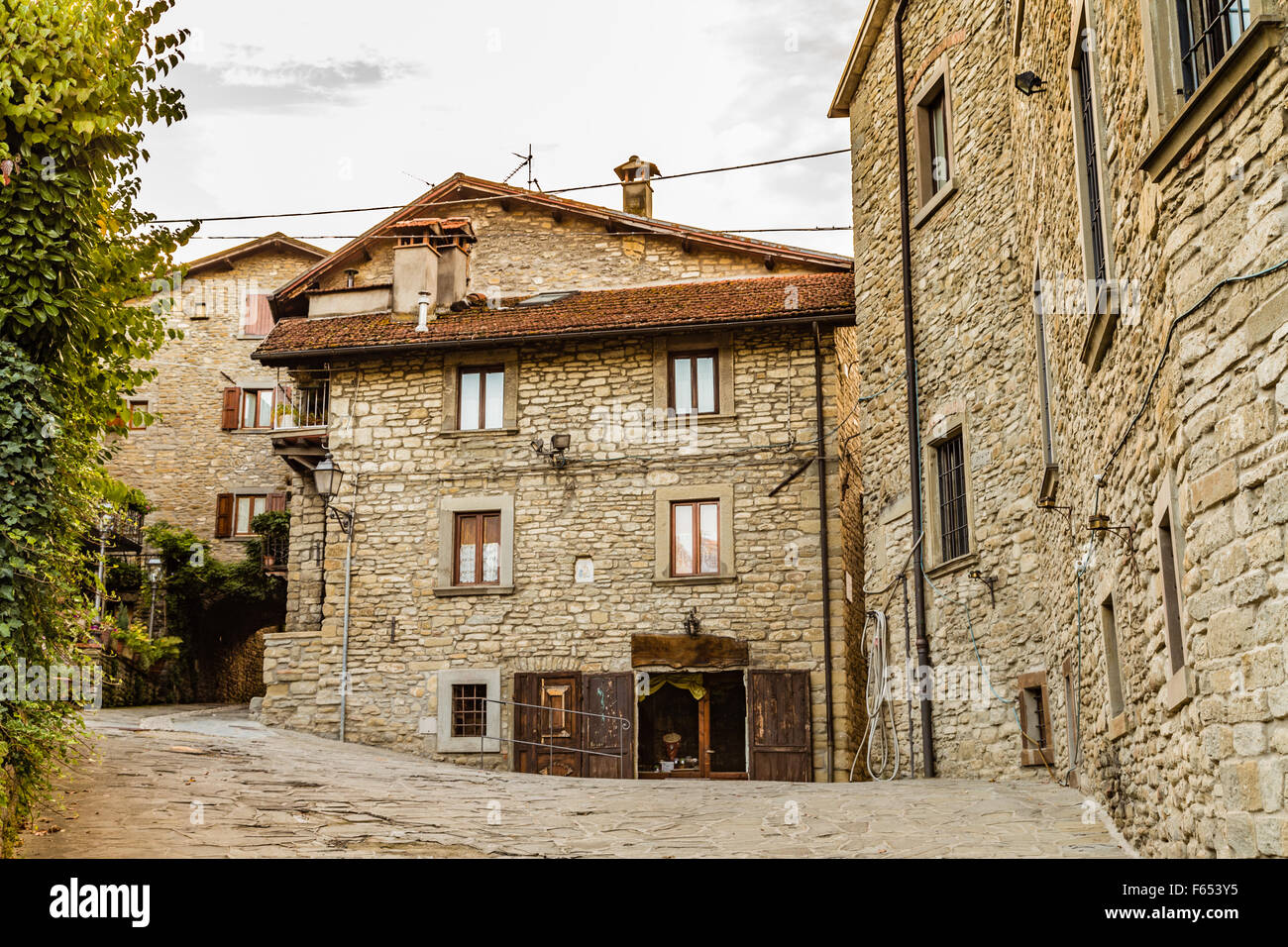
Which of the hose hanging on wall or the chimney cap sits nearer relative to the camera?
the hose hanging on wall

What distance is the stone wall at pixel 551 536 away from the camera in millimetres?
16703

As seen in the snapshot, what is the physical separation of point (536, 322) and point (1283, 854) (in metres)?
14.5

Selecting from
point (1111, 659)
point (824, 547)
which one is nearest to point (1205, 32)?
point (1111, 659)

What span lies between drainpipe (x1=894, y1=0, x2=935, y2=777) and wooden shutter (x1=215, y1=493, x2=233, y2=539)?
1688 cm

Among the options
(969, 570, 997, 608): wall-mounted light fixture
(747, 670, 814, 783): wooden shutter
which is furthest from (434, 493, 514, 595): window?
(969, 570, 997, 608): wall-mounted light fixture

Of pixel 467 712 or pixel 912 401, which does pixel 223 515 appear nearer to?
pixel 467 712

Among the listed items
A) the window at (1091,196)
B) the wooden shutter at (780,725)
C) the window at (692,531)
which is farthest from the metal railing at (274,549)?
the window at (1091,196)

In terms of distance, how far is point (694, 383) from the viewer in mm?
17672

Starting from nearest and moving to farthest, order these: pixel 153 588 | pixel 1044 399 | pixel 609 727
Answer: pixel 1044 399, pixel 609 727, pixel 153 588

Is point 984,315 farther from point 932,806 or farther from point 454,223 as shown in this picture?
point 454,223

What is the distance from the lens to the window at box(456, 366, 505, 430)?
711 inches

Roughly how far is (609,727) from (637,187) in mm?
9831

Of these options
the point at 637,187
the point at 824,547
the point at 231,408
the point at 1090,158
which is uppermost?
the point at 637,187

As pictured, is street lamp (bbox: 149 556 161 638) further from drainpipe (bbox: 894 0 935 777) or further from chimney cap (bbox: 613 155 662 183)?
drainpipe (bbox: 894 0 935 777)
